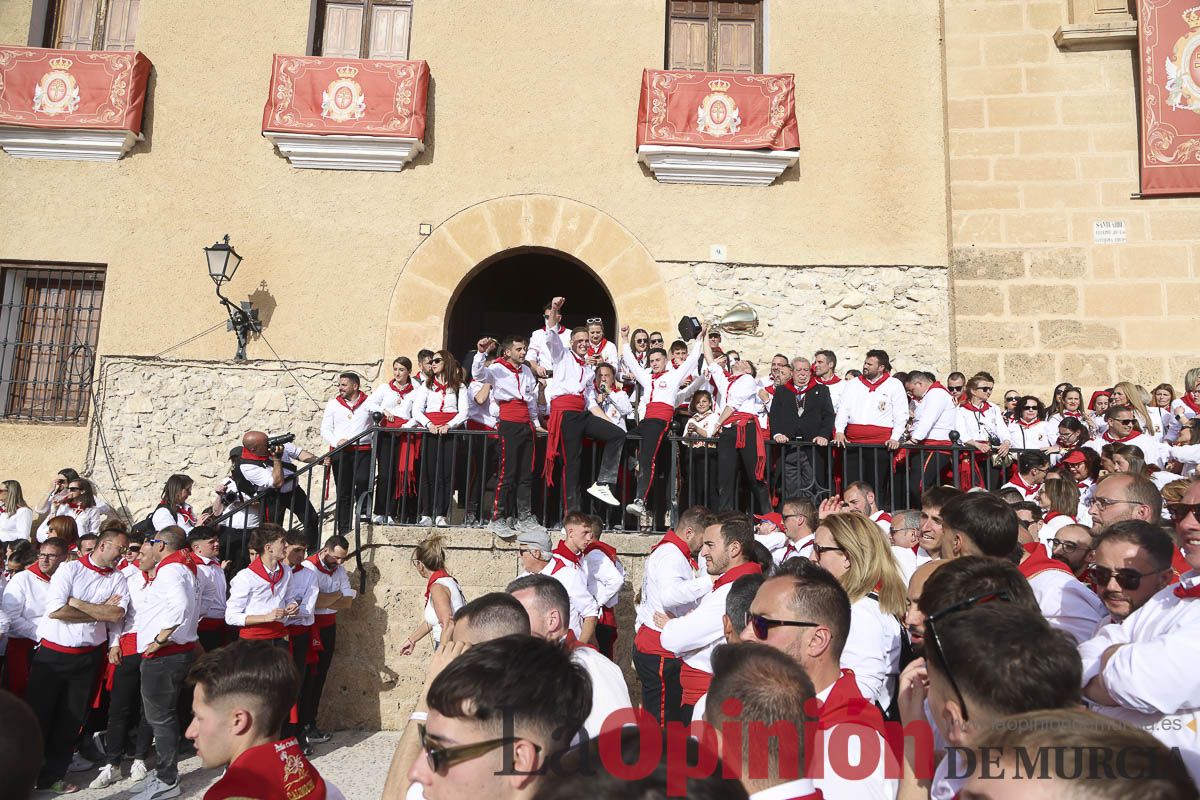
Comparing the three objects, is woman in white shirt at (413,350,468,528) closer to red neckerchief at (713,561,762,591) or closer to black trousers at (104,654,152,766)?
black trousers at (104,654,152,766)

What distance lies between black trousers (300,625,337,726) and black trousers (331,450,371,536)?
3.49 ft

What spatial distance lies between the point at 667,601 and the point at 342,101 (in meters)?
7.59

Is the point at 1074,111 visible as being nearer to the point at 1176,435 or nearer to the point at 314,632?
the point at 1176,435

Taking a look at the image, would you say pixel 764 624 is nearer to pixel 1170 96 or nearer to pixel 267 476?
pixel 267 476

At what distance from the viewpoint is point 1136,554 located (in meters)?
2.96

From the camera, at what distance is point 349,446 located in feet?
26.5

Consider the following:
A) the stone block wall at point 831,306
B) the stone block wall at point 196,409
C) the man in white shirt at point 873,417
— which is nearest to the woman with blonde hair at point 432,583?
the man in white shirt at point 873,417

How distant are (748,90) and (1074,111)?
146 inches

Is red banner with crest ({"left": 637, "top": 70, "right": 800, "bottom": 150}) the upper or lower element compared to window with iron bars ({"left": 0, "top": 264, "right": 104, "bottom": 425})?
upper

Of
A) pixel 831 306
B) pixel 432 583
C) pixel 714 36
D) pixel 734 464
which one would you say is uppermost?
pixel 714 36

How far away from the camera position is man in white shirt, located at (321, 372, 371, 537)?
7.91m

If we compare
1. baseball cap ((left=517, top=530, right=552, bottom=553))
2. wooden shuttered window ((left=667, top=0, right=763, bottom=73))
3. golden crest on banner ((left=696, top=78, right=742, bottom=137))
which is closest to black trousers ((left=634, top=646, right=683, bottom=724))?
baseball cap ((left=517, top=530, right=552, bottom=553))

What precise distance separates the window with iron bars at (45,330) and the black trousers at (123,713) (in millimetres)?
5311

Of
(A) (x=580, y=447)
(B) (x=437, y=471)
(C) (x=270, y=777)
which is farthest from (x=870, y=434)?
(C) (x=270, y=777)
